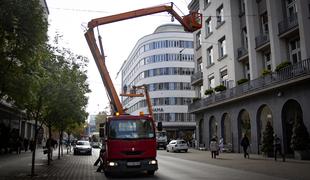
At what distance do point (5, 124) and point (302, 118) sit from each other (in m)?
26.2

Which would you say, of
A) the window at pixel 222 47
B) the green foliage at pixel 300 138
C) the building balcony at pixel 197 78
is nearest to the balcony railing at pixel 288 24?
the green foliage at pixel 300 138

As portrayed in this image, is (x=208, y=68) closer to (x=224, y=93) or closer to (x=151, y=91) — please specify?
(x=224, y=93)

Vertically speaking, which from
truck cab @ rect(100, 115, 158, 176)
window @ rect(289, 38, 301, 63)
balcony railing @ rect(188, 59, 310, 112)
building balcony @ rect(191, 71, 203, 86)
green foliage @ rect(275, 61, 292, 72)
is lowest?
truck cab @ rect(100, 115, 158, 176)

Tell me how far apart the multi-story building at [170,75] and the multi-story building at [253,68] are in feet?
97.9

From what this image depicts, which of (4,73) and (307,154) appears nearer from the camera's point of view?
(4,73)

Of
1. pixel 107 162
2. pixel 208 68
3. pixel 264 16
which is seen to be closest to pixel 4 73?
pixel 107 162

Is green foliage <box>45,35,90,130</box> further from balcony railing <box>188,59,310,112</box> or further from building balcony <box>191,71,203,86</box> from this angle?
building balcony <box>191,71,203,86</box>

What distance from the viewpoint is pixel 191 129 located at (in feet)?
259

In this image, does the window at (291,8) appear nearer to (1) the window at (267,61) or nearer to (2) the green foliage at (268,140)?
(1) the window at (267,61)

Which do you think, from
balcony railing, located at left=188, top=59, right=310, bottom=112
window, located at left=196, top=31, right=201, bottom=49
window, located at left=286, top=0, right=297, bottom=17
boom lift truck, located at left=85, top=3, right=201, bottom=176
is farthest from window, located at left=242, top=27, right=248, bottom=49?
boom lift truck, located at left=85, top=3, right=201, bottom=176

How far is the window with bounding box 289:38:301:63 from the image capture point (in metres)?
29.0

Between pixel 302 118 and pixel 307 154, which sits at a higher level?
pixel 302 118

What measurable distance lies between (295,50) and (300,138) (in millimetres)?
7527

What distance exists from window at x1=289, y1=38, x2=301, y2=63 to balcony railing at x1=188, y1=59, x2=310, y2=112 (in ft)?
7.17
